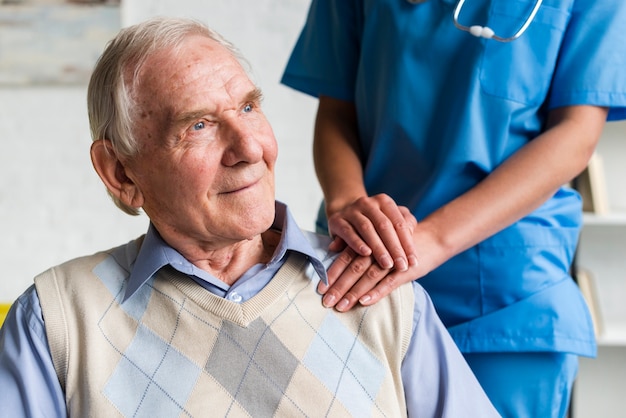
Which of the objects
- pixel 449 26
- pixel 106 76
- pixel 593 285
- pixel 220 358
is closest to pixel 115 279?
pixel 220 358

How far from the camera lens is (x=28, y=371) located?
4.02 feet

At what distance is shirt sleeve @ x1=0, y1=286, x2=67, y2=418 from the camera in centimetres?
122

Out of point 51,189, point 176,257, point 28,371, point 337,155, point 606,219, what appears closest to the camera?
point 28,371

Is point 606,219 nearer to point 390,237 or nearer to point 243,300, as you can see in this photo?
point 390,237

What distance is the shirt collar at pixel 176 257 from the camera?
130 cm

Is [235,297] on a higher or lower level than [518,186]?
lower

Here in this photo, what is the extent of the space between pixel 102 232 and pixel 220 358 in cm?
279

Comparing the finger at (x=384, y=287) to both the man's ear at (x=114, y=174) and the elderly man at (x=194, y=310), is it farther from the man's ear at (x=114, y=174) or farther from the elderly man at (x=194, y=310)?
the man's ear at (x=114, y=174)

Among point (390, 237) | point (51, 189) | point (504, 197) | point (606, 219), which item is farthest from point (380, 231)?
point (51, 189)

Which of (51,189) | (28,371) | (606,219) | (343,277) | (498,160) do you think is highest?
(498,160)

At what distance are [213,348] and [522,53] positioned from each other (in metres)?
0.76

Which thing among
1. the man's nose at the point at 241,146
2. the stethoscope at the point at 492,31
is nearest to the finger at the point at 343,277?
the man's nose at the point at 241,146

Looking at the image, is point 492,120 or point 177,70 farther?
point 492,120

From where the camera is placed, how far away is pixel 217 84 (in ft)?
4.24
